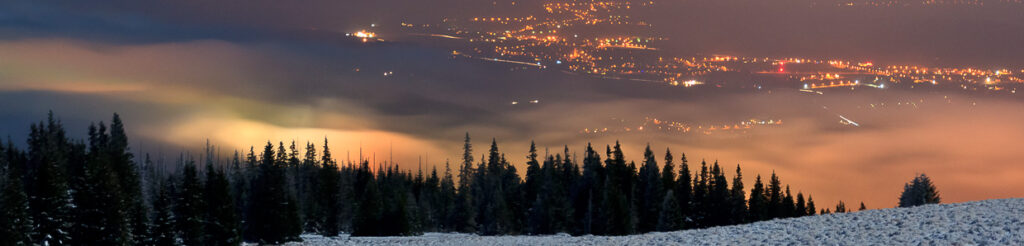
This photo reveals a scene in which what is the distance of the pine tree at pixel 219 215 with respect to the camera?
76.1 metres

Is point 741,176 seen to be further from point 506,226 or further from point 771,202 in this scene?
point 506,226

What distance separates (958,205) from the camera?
56812 millimetres

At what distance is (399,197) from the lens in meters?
109

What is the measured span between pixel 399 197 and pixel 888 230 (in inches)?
2656

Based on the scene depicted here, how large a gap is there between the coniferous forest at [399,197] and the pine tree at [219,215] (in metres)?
0.08

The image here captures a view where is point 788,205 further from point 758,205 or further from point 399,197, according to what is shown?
point 399,197

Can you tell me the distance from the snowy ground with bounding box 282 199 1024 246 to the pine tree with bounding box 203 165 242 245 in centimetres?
3026

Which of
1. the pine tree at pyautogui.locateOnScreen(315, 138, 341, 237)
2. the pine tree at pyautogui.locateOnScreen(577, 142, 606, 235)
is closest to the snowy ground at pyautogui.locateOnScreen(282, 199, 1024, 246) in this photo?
the pine tree at pyautogui.locateOnScreen(577, 142, 606, 235)

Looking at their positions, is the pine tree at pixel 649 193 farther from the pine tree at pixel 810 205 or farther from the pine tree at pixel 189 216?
the pine tree at pixel 189 216

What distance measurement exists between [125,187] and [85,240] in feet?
48.0

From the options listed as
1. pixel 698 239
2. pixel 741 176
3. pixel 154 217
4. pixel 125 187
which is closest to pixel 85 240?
pixel 154 217

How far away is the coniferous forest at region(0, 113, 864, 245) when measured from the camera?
251 ft

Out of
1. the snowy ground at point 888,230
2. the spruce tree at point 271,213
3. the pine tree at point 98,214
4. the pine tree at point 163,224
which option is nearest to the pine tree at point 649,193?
the spruce tree at point 271,213

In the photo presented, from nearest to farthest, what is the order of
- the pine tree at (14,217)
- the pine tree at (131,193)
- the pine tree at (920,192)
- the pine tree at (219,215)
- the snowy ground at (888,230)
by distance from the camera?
the snowy ground at (888,230)
the pine tree at (14,217)
the pine tree at (131,193)
the pine tree at (219,215)
the pine tree at (920,192)
